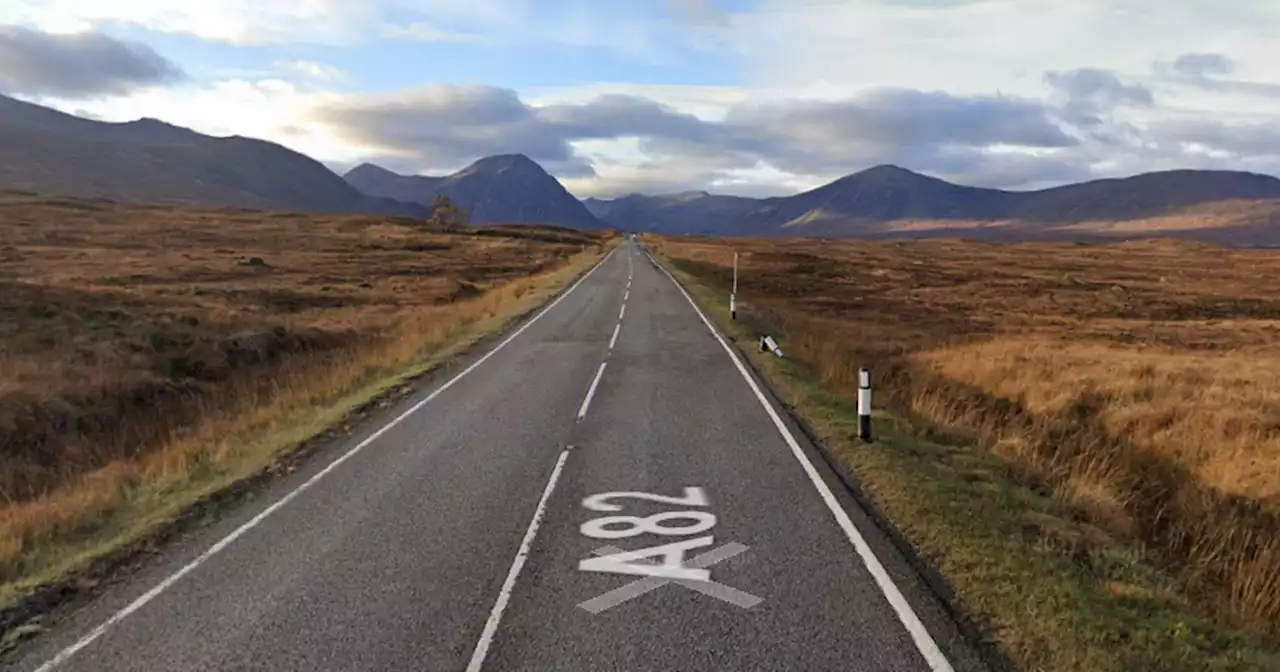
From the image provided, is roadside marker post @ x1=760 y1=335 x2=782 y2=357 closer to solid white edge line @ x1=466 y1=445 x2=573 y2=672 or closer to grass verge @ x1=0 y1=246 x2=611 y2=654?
grass verge @ x1=0 y1=246 x2=611 y2=654

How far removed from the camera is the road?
19.5 feet

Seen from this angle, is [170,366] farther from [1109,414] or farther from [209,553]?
[1109,414]

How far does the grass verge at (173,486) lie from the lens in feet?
24.6

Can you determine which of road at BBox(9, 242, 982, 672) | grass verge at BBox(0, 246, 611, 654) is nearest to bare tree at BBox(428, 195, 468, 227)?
grass verge at BBox(0, 246, 611, 654)

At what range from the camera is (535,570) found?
739 cm

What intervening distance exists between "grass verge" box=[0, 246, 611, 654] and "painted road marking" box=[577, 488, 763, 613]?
399 cm

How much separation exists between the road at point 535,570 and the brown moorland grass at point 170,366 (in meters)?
1.47

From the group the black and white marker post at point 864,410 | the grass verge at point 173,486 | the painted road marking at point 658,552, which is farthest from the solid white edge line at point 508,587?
the black and white marker post at point 864,410

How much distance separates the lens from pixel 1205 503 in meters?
11.9

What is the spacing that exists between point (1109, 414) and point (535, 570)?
14.0 meters

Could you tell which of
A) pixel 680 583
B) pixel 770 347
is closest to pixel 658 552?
pixel 680 583

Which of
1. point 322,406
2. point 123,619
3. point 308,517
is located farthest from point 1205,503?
point 322,406

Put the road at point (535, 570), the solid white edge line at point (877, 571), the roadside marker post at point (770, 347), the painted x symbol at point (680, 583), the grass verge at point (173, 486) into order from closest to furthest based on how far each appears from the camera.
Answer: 1. the solid white edge line at point (877, 571)
2. the road at point (535, 570)
3. the painted x symbol at point (680, 583)
4. the grass verge at point (173, 486)
5. the roadside marker post at point (770, 347)

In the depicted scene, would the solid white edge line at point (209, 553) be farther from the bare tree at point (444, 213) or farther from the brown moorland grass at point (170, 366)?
the bare tree at point (444, 213)
